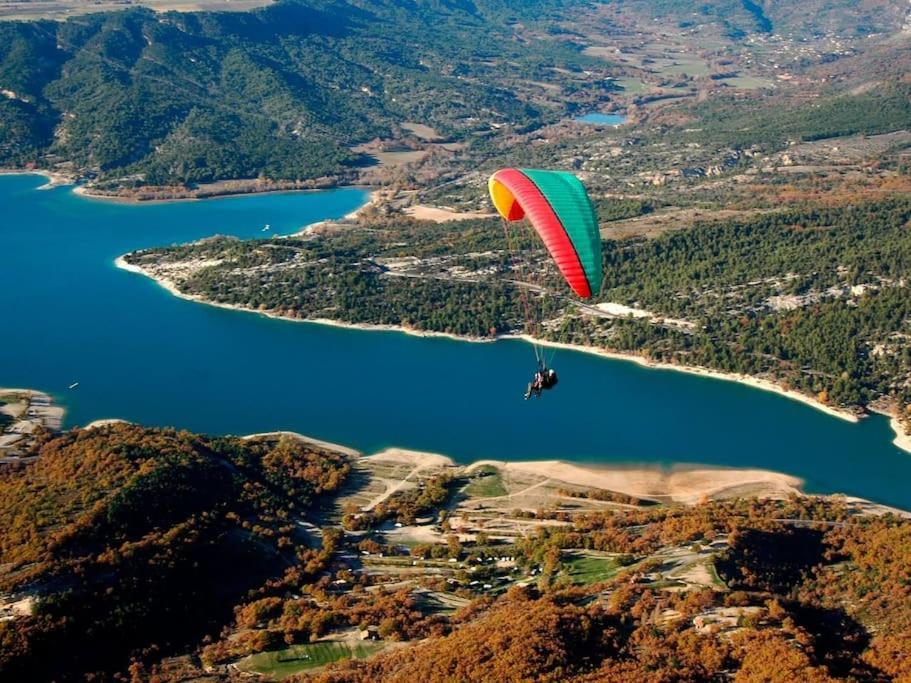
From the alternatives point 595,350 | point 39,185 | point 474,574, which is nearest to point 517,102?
point 39,185

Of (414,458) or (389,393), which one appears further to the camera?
(389,393)

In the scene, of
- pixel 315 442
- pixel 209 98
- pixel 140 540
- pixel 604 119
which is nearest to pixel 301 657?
pixel 140 540

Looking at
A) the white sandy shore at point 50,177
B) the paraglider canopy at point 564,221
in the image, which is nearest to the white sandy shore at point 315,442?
the paraglider canopy at point 564,221

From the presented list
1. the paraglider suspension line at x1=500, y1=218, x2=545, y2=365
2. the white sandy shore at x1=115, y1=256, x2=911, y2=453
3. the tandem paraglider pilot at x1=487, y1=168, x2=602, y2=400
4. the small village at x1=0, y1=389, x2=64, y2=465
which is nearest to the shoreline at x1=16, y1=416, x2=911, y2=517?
the small village at x1=0, y1=389, x2=64, y2=465

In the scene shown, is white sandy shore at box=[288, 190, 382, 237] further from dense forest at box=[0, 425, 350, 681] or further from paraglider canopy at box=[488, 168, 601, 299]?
paraglider canopy at box=[488, 168, 601, 299]

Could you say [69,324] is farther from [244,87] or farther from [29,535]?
[244,87]

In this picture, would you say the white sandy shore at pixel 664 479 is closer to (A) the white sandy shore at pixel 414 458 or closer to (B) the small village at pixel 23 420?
(A) the white sandy shore at pixel 414 458

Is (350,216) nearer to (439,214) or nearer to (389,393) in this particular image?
(439,214)
